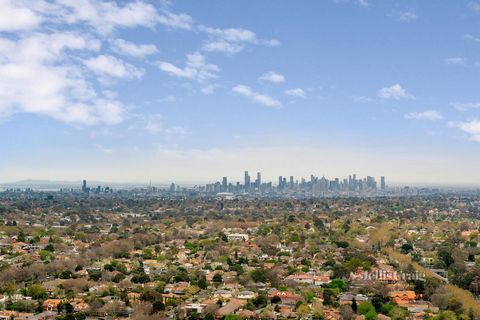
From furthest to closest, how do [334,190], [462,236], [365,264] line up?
[334,190], [462,236], [365,264]

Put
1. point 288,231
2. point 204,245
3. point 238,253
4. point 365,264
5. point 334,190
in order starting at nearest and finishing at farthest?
point 365,264, point 238,253, point 204,245, point 288,231, point 334,190

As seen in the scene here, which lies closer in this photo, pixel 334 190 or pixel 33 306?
pixel 33 306

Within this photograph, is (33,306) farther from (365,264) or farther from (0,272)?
(365,264)

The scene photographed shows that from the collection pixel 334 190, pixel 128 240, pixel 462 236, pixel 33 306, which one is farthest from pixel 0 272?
pixel 334 190

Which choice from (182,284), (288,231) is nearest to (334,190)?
(288,231)

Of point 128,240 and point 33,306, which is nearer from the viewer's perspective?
point 33,306

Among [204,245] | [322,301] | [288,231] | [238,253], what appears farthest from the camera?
[288,231]

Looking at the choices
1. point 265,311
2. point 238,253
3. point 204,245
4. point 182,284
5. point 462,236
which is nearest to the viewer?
point 265,311

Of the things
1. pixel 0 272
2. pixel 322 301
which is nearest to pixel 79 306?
pixel 0 272

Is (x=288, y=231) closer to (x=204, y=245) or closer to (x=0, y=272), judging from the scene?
(x=204, y=245)
